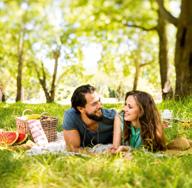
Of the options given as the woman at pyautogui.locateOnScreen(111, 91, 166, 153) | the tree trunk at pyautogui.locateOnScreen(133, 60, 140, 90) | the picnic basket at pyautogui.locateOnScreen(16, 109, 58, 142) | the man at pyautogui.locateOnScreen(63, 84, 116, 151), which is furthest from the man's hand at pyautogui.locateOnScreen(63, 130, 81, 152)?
the tree trunk at pyautogui.locateOnScreen(133, 60, 140, 90)

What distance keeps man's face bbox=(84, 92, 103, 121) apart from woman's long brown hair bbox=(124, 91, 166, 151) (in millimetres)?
361

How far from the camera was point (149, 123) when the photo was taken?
5.13 m

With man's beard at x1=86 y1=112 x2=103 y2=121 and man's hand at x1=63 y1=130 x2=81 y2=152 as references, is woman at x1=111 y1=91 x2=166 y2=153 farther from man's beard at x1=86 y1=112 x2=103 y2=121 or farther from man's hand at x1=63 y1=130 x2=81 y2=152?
man's hand at x1=63 y1=130 x2=81 y2=152

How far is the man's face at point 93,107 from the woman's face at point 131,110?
347mm

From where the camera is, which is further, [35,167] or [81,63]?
[81,63]

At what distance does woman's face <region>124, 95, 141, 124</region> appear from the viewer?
16.9 feet

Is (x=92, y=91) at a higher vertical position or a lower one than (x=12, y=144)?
higher

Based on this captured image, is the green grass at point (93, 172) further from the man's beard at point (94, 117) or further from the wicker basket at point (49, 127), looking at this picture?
the wicker basket at point (49, 127)

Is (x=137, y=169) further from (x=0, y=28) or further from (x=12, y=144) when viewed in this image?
(x=0, y=28)

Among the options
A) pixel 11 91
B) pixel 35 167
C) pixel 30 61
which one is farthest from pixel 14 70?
pixel 35 167

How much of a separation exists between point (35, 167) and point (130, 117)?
170 centimetres

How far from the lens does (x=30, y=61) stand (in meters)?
29.5

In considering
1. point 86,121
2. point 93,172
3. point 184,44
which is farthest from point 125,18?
point 93,172

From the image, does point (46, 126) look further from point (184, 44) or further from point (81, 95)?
point (184, 44)
